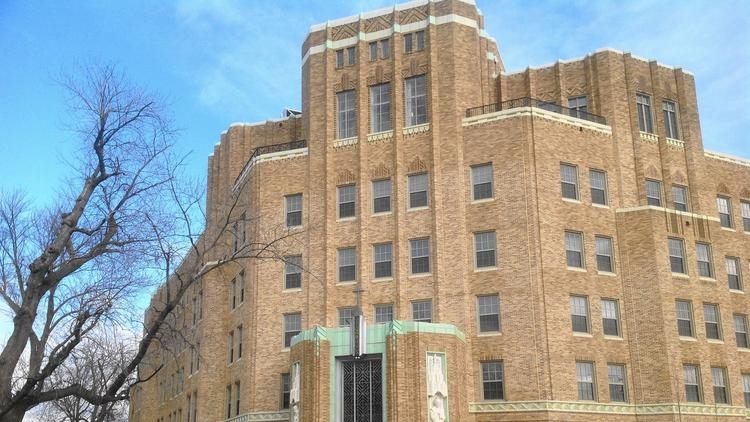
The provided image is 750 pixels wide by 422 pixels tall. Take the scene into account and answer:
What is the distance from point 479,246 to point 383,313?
5.61 metres

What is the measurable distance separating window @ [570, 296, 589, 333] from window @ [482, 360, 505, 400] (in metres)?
4.06

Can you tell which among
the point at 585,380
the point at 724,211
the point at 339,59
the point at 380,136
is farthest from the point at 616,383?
the point at 339,59

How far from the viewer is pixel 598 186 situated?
43844 mm

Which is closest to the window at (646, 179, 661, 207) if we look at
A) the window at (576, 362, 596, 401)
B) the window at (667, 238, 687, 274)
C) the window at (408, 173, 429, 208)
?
the window at (667, 238, 687, 274)

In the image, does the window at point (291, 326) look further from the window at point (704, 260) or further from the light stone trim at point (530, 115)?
the window at point (704, 260)

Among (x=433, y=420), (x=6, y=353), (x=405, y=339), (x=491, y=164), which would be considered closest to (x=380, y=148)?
(x=491, y=164)

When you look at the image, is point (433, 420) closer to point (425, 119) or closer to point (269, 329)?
point (269, 329)

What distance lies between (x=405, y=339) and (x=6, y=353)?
18359mm

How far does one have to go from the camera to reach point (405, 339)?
3606 centimetres

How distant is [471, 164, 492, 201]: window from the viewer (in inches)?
1683

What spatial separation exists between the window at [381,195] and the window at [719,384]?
1751 centimetres

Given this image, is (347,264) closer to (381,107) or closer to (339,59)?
(381,107)

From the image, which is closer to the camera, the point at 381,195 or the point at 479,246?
the point at 479,246

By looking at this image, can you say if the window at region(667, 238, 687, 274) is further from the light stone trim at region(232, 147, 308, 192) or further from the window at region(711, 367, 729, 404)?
the light stone trim at region(232, 147, 308, 192)
